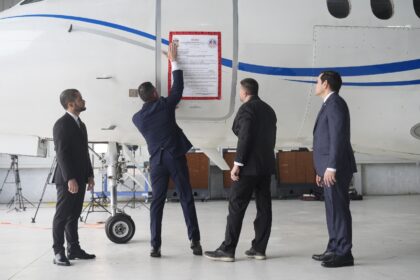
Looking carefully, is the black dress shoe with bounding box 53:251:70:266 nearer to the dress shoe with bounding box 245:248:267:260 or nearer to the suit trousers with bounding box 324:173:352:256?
the dress shoe with bounding box 245:248:267:260

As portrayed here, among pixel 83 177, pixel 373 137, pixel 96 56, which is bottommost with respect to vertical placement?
pixel 83 177

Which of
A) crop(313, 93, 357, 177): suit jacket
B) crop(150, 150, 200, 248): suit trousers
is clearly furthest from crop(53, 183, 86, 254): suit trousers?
crop(313, 93, 357, 177): suit jacket

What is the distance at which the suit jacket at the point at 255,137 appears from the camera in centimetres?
466

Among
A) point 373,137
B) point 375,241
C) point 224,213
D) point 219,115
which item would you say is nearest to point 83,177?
point 219,115

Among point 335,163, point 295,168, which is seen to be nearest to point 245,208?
point 335,163

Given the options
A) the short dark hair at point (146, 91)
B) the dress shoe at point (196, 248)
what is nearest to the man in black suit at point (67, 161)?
the short dark hair at point (146, 91)

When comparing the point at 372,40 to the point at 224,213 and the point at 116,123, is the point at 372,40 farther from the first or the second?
the point at 224,213

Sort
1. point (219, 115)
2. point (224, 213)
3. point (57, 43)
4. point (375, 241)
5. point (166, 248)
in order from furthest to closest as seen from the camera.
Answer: point (224, 213)
point (375, 241)
point (166, 248)
point (219, 115)
point (57, 43)

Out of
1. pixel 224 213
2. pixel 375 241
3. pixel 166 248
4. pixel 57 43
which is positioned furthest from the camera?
pixel 224 213

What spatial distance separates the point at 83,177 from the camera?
16.5 feet

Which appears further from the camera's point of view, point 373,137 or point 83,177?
point 373,137

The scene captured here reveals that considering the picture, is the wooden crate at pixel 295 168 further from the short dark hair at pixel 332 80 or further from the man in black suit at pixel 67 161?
the man in black suit at pixel 67 161

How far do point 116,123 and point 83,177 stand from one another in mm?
670

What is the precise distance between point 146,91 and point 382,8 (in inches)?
109
